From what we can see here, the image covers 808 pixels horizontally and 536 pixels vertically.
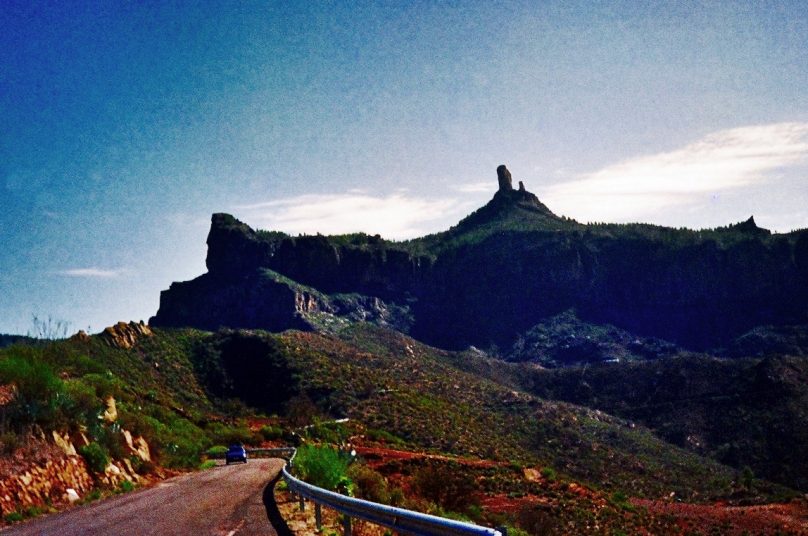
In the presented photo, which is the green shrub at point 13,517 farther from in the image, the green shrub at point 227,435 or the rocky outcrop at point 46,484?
the green shrub at point 227,435

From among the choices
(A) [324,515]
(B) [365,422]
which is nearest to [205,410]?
(B) [365,422]

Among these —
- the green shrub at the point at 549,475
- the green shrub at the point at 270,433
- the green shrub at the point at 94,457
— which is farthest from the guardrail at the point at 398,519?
the green shrub at the point at 270,433

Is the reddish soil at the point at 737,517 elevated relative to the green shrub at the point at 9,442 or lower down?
lower down

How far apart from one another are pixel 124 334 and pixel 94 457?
2712 inches

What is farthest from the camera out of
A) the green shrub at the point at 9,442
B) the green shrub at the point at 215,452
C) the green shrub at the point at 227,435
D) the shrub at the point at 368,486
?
the green shrub at the point at 227,435

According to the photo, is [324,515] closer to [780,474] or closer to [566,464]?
[566,464]

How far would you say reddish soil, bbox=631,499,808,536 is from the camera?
137ft

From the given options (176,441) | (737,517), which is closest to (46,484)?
(176,441)

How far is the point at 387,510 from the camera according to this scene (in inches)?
362

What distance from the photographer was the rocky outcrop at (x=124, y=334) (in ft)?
270

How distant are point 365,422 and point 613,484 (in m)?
22.6

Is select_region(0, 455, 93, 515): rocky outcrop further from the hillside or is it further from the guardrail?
the guardrail

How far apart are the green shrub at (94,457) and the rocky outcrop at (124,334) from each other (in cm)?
6341

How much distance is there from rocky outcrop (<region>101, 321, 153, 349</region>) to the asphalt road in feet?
212
